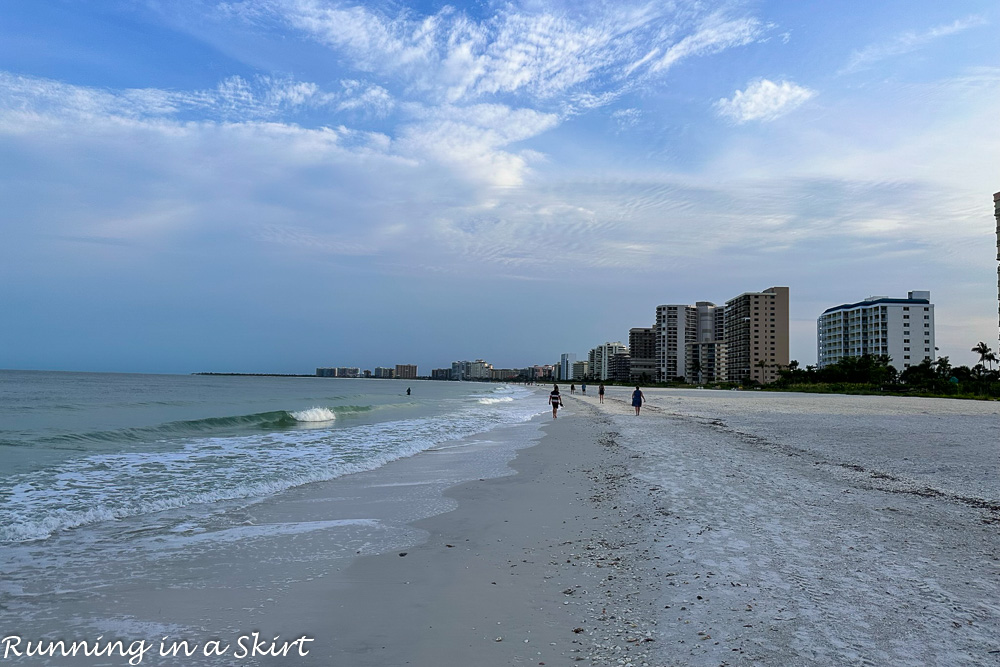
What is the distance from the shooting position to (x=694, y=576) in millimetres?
4727

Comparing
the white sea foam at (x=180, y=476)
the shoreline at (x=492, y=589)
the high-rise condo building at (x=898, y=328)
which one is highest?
the high-rise condo building at (x=898, y=328)

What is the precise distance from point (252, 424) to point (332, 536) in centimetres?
2164

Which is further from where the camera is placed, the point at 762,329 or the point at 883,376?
the point at 762,329

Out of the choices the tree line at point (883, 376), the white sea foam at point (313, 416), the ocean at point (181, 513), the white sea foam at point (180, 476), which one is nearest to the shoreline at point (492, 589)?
the ocean at point (181, 513)

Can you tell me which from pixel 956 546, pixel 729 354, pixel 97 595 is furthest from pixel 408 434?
pixel 729 354

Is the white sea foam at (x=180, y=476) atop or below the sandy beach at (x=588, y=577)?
below

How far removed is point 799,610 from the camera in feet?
13.0

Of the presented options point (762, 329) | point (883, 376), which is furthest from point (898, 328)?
point (883, 376)

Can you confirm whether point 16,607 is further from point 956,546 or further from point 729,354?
point 729,354

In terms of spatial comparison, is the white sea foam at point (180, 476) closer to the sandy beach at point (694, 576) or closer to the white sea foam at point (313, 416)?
the sandy beach at point (694, 576)

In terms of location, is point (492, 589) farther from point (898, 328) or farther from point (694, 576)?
point (898, 328)

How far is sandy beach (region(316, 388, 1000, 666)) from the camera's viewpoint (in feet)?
11.5

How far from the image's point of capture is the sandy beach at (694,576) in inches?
138

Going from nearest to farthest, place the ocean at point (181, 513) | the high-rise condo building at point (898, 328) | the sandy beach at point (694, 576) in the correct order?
1. the sandy beach at point (694, 576)
2. the ocean at point (181, 513)
3. the high-rise condo building at point (898, 328)
